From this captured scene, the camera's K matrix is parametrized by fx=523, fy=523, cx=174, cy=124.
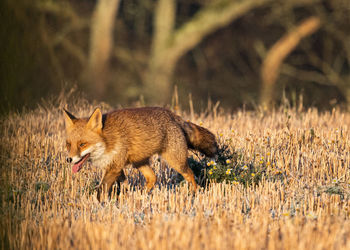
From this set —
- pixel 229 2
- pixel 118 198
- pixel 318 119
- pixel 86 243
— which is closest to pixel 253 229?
pixel 86 243

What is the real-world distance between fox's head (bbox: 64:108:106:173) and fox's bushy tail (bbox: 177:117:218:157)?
3.91 ft

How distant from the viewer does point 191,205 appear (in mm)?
5785

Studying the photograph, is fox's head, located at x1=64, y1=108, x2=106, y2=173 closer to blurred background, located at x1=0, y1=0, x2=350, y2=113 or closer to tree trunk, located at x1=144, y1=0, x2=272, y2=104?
blurred background, located at x1=0, y1=0, x2=350, y2=113

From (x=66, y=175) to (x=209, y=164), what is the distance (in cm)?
186

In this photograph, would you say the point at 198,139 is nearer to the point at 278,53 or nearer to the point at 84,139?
the point at 84,139

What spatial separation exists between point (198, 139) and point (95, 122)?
1.44 m

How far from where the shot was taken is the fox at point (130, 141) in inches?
237

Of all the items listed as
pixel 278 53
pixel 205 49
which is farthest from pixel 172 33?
pixel 205 49

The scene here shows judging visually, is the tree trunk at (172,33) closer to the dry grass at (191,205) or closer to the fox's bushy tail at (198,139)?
the dry grass at (191,205)

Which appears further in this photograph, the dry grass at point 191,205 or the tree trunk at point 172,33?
the tree trunk at point 172,33

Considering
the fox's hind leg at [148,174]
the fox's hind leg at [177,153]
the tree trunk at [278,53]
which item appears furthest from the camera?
the tree trunk at [278,53]

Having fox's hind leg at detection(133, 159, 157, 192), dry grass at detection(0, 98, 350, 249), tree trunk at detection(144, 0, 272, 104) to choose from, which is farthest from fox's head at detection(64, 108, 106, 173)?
tree trunk at detection(144, 0, 272, 104)

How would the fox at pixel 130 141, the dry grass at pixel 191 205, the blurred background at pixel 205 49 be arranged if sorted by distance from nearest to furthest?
1. the dry grass at pixel 191 205
2. the fox at pixel 130 141
3. the blurred background at pixel 205 49

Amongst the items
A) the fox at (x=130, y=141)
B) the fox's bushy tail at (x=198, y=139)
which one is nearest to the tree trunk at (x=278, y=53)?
the fox's bushy tail at (x=198, y=139)
